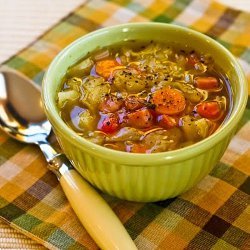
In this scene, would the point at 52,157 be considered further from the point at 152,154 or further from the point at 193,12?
the point at 193,12

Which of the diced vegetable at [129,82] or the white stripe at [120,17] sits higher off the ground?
the diced vegetable at [129,82]

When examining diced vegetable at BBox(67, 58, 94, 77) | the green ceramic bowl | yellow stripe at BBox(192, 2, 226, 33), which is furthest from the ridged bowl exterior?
yellow stripe at BBox(192, 2, 226, 33)

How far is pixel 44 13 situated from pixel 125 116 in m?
0.80

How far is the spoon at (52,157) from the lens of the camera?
3.78 feet

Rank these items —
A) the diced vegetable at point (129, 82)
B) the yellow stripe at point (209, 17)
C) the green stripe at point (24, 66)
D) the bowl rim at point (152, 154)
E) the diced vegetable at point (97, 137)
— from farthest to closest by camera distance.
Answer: the yellow stripe at point (209, 17), the green stripe at point (24, 66), the diced vegetable at point (129, 82), the diced vegetable at point (97, 137), the bowl rim at point (152, 154)

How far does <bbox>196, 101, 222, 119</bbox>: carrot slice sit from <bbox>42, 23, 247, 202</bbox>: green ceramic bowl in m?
0.05

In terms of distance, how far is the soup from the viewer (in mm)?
1216

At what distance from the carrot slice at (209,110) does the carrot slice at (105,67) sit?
24 centimetres

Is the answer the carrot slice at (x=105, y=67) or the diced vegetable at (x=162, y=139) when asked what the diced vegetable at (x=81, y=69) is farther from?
the diced vegetable at (x=162, y=139)

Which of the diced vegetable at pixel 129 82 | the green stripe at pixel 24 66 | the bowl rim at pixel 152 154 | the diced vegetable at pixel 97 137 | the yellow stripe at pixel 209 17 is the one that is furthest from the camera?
the yellow stripe at pixel 209 17

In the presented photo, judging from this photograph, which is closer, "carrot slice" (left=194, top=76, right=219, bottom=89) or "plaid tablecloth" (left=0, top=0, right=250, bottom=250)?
"plaid tablecloth" (left=0, top=0, right=250, bottom=250)

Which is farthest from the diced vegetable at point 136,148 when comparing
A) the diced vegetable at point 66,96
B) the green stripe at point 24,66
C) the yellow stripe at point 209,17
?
the yellow stripe at point 209,17

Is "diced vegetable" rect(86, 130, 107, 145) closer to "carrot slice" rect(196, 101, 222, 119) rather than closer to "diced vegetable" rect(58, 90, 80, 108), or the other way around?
"diced vegetable" rect(58, 90, 80, 108)

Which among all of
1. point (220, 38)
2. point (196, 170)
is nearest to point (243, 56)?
point (220, 38)
